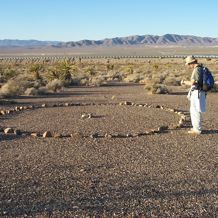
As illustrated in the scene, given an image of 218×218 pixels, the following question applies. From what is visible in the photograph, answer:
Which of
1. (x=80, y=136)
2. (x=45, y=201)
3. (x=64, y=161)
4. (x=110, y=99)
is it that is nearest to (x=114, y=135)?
(x=80, y=136)

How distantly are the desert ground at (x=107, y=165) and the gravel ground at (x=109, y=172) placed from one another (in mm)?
16

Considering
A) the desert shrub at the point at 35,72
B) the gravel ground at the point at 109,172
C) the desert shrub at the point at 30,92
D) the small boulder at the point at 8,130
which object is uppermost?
the gravel ground at the point at 109,172

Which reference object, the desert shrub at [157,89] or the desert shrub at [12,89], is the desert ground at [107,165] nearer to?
the desert shrub at [12,89]

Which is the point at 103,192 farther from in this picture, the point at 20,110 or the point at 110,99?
the point at 110,99

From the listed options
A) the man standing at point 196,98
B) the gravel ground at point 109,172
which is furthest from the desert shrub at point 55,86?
the man standing at point 196,98

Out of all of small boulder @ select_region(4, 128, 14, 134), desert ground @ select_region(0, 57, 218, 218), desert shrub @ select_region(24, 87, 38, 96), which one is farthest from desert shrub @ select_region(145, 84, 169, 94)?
small boulder @ select_region(4, 128, 14, 134)

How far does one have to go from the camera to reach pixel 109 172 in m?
10.8

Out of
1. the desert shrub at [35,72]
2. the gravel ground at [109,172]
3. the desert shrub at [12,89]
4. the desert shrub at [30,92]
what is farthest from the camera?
the desert shrub at [35,72]

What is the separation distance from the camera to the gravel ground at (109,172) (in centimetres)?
841

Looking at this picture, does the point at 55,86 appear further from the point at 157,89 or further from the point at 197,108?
the point at 197,108

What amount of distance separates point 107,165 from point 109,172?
708 mm

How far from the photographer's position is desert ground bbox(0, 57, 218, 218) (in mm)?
8484

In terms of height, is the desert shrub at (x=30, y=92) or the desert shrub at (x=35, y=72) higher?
the desert shrub at (x=30, y=92)

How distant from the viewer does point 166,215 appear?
316 inches
